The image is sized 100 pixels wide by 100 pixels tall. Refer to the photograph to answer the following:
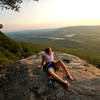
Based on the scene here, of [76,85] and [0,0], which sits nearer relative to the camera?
[76,85]

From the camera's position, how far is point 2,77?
Answer: 7.21 meters

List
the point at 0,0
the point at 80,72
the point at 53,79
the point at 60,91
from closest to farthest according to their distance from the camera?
the point at 60,91 < the point at 53,79 < the point at 80,72 < the point at 0,0

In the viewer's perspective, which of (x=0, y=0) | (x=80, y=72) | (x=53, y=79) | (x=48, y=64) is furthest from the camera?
(x=0, y=0)

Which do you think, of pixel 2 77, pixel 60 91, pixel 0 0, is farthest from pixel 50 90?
pixel 0 0

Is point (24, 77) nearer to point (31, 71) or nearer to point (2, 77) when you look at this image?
point (31, 71)

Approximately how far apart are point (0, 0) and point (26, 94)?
1049 centimetres

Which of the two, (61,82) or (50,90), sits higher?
(61,82)

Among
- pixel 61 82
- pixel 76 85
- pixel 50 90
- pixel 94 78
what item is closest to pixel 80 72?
pixel 94 78

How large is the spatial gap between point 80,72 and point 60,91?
7.75 feet

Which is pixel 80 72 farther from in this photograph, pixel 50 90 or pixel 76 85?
pixel 50 90

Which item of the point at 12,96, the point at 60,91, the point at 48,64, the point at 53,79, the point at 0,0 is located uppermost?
the point at 0,0

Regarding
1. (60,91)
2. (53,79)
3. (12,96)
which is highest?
(53,79)

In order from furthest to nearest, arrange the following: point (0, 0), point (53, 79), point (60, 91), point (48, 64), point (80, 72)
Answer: point (0, 0) → point (80, 72) → point (48, 64) → point (53, 79) → point (60, 91)

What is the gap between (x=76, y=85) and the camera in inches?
223
